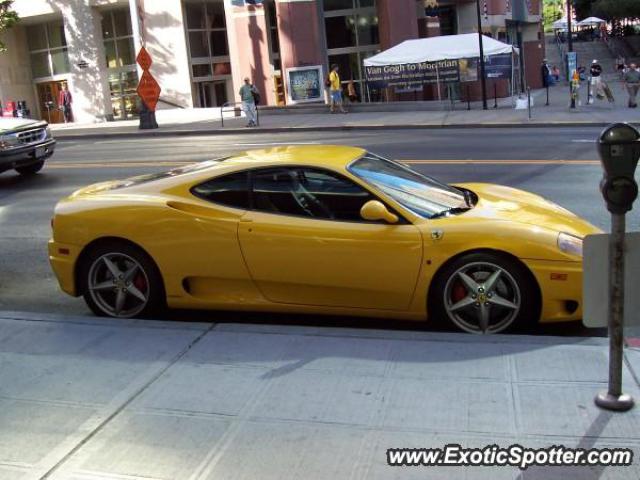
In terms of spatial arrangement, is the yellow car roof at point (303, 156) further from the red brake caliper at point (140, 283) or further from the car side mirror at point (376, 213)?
the red brake caliper at point (140, 283)

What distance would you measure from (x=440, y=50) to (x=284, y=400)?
2503 cm

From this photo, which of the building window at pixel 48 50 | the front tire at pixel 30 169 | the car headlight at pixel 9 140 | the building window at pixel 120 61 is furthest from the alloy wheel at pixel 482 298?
the building window at pixel 48 50

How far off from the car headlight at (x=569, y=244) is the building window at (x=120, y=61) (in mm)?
35900

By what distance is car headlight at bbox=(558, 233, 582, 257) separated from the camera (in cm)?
508

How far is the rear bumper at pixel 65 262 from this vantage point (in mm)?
5910

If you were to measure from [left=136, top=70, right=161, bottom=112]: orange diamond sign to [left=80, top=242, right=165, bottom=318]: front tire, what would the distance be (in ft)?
73.2

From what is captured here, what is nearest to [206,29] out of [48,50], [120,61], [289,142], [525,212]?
[120,61]

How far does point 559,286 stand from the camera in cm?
504

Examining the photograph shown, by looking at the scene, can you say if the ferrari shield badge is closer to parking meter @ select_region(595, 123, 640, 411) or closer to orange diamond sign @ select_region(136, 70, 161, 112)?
parking meter @ select_region(595, 123, 640, 411)

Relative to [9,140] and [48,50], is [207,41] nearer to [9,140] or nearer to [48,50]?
[48,50]

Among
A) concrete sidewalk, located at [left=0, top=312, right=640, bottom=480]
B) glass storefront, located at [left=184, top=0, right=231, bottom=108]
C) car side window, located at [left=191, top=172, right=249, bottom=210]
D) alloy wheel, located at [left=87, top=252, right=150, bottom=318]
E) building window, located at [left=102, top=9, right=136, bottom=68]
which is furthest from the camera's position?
building window, located at [left=102, top=9, right=136, bottom=68]

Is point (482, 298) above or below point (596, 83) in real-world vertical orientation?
below

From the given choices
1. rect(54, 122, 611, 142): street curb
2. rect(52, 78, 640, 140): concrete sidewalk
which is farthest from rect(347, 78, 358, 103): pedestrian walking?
rect(54, 122, 611, 142): street curb

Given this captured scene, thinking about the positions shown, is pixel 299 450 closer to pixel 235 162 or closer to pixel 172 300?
pixel 172 300
